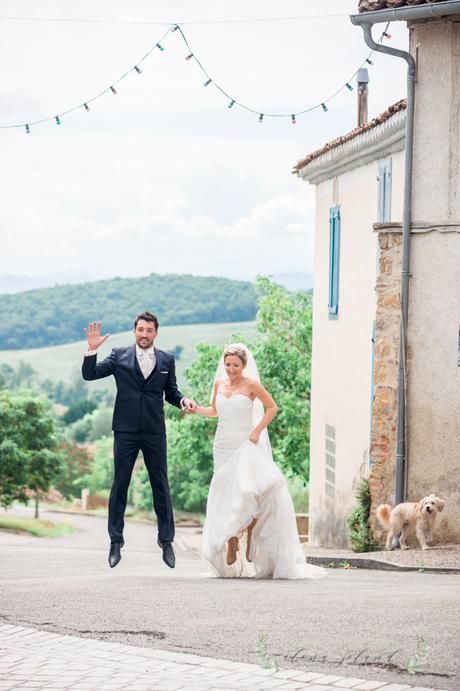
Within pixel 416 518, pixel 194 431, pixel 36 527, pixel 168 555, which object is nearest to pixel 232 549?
pixel 168 555

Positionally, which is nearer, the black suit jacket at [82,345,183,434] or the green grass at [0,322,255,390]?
the black suit jacket at [82,345,183,434]

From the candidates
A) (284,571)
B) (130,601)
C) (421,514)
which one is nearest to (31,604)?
(130,601)

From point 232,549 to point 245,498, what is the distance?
480 millimetres

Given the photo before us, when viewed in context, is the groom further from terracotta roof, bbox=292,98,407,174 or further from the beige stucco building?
terracotta roof, bbox=292,98,407,174

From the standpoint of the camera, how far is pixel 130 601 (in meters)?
8.50

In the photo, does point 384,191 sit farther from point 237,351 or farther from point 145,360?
point 145,360

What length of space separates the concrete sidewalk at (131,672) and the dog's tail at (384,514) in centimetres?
729

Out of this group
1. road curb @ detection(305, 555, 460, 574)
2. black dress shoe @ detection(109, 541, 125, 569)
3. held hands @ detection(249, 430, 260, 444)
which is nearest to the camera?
black dress shoe @ detection(109, 541, 125, 569)

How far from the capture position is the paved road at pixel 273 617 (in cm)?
651

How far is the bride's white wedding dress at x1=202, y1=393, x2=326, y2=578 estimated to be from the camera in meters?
10.4

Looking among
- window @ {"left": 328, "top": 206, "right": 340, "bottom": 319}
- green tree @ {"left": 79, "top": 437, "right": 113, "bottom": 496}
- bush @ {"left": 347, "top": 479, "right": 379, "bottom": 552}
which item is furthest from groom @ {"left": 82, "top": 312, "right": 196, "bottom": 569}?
green tree @ {"left": 79, "top": 437, "right": 113, "bottom": 496}

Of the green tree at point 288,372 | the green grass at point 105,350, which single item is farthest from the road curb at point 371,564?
the green grass at point 105,350

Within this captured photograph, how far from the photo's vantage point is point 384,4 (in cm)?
1409

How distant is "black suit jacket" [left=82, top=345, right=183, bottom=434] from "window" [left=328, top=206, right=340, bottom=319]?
10.8 m
